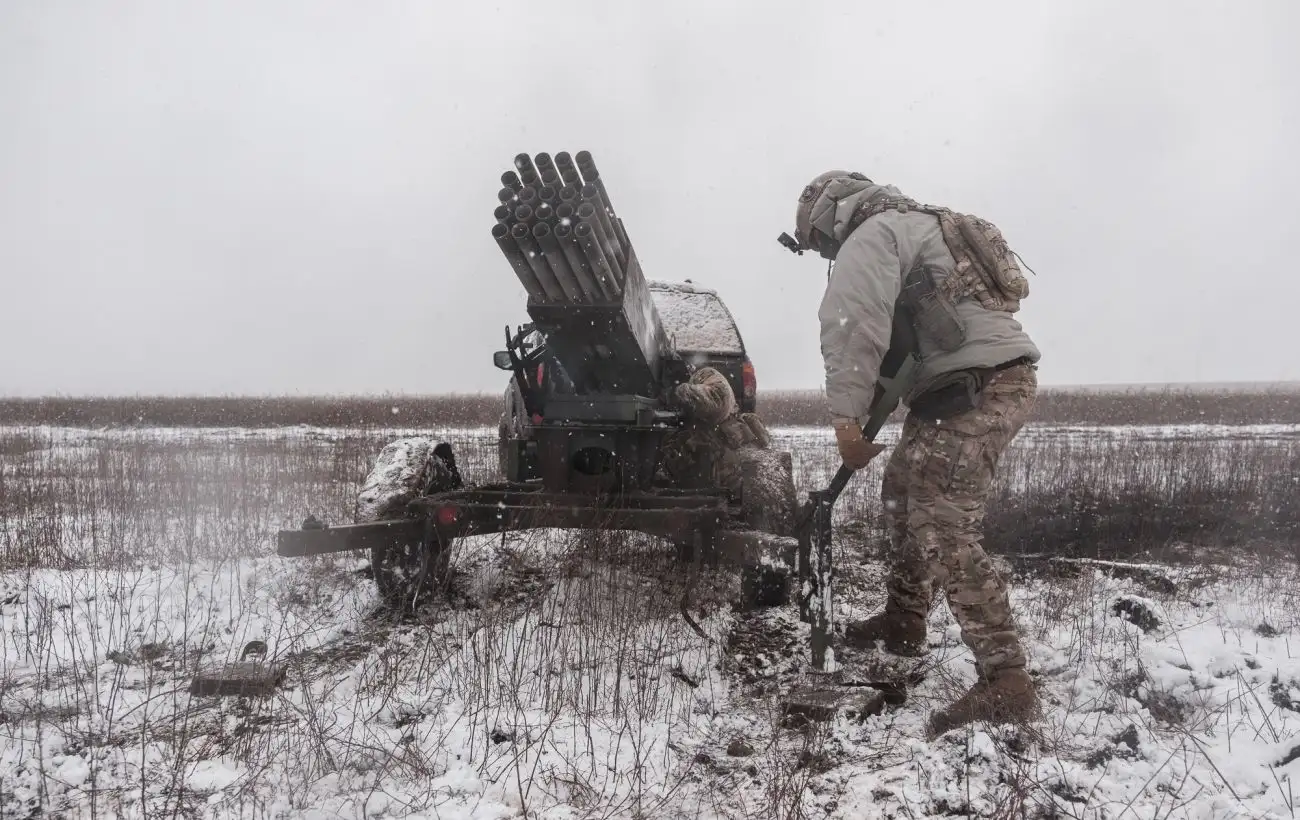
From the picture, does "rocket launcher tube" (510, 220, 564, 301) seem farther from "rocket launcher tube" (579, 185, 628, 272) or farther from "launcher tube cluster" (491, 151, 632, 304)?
"rocket launcher tube" (579, 185, 628, 272)

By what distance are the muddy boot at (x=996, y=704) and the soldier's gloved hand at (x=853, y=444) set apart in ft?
3.11

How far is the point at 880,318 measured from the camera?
295 cm

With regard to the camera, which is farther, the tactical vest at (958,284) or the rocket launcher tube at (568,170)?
the rocket launcher tube at (568,170)

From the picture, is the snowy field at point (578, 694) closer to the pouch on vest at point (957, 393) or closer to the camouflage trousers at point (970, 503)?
the camouflage trousers at point (970, 503)

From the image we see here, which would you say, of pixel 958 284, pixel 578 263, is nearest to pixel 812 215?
pixel 958 284

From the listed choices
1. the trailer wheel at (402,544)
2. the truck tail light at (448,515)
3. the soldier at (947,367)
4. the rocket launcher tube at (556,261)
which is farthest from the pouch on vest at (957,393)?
the trailer wheel at (402,544)

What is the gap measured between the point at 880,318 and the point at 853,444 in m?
0.52

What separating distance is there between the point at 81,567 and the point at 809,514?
464 centimetres

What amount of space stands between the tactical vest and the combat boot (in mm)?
1367

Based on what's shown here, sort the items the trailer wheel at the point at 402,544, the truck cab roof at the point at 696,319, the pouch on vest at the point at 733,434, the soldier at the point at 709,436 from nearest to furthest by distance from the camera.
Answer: the trailer wheel at the point at 402,544
the soldier at the point at 709,436
the pouch on vest at the point at 733,434
the truck cab roof at the point at 696,319

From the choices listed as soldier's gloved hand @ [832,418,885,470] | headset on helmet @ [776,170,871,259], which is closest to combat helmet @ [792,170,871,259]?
headset on helmet @ [776,170,871,259]

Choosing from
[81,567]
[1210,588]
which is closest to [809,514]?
[1210,588]

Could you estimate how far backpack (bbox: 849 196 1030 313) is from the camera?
3068 millimetres

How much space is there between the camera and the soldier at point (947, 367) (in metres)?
2.96
